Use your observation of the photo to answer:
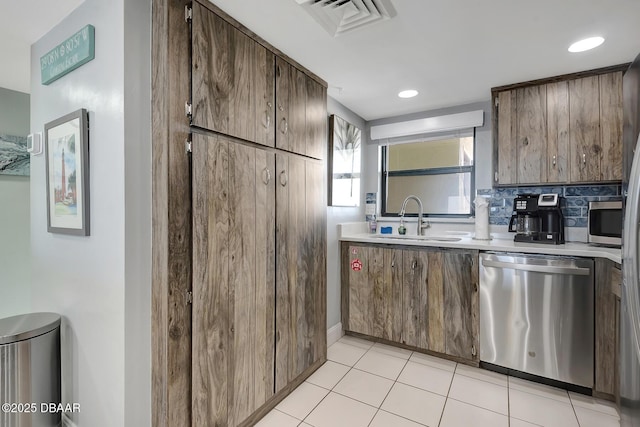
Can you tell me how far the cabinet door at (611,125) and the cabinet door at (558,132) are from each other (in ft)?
0.67

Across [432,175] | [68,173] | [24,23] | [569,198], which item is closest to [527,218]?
[569,198]

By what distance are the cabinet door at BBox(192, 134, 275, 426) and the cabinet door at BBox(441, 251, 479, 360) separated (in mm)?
1450

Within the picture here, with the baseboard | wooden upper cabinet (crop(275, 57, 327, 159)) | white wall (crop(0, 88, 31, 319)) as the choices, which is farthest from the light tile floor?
white wall (crop(0, 88, 31, 319))

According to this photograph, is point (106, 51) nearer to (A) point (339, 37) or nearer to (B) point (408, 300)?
(A) point (339, 37)

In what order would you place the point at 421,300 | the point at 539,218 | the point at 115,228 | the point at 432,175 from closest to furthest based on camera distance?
the point at 115,228
the point at 539,218
the point at 421,300
the point at 432,175

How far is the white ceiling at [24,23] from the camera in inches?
57.4

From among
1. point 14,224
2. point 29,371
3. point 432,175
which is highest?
point 432,175

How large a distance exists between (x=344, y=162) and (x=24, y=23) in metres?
2.35

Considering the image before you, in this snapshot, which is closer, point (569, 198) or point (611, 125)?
point (611, 125)

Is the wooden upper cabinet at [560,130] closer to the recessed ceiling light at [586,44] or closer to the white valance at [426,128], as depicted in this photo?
the white valance at [426,128]

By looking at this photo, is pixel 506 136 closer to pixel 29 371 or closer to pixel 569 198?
pixel 569 198

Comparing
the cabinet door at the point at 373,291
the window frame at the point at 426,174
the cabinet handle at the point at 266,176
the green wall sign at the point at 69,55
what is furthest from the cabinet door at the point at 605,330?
the green wall sign at the point at 69,55

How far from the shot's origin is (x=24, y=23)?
159cm

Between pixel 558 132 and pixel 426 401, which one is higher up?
pixel 558 132
